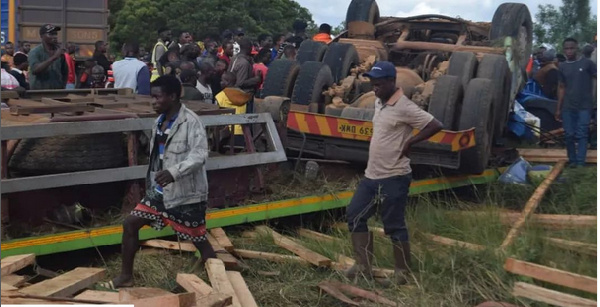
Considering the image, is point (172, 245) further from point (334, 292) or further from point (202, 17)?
point (202, 17)

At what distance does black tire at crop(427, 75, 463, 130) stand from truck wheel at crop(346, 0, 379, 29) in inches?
115

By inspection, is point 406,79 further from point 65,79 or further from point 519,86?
point 65,79

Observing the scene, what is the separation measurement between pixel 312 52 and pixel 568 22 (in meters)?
4.12

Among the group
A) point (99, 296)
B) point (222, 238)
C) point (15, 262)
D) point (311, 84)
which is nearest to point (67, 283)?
point (99, 296)

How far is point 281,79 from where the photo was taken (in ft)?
29.6

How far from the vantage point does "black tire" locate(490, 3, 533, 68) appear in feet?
31.7

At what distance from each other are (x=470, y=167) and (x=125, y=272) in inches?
150

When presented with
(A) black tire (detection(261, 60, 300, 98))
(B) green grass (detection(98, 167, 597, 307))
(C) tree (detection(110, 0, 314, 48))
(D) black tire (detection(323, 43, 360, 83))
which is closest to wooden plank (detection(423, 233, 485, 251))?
(B) green grass (detection(98, 167, 597, 307))

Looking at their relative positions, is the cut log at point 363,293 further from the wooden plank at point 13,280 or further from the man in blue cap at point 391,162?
the wooden plank at point 13,280

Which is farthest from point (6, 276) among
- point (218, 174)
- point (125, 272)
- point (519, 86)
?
point (519, 86)

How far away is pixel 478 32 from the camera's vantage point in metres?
10.3

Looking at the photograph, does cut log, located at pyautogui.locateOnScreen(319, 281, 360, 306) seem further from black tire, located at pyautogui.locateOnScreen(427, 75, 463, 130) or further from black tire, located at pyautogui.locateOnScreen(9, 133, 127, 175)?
black tire, located at pyautogui.locateOnScreen(427, 75, 463, 130)

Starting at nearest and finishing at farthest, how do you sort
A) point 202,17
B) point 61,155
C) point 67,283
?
point 67,283 < point 61,155 < point 202,17

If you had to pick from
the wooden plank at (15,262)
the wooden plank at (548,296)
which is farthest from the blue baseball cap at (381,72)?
the wooden plank at (15,262)
